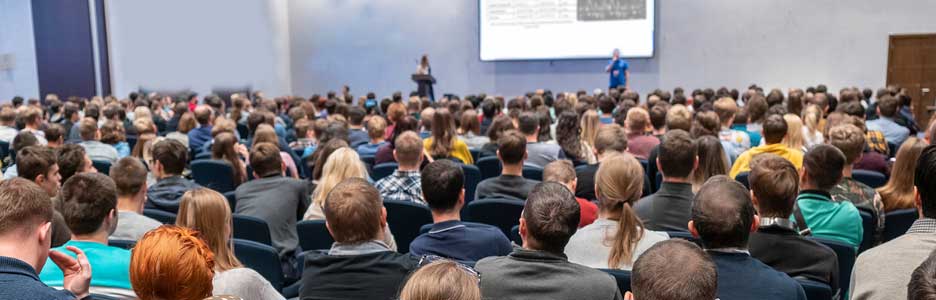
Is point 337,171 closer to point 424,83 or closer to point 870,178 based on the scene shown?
point 870,178

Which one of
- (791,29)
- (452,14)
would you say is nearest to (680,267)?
(791,29)

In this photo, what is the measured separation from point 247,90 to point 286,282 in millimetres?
12702

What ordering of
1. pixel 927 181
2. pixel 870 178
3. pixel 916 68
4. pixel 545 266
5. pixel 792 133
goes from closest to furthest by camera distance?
pixel 545 266, pixel 927 181, pixel 870 178, pixel 792 133, pixel 916 68

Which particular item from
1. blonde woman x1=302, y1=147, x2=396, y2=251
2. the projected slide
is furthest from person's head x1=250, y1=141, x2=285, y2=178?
the projected slide

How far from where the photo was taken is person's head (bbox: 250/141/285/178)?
4355 millimetres

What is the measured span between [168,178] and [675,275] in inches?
132

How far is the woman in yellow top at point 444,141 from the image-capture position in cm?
568

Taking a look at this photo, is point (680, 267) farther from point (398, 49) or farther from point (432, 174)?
point (398, 49)

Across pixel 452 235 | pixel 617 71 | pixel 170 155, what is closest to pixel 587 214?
pixel 452 235

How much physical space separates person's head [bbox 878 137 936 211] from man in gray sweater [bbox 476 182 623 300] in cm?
224

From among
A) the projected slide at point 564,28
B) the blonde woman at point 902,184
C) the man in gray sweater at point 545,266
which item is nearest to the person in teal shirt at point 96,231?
the man in gray sweater at point 545,266

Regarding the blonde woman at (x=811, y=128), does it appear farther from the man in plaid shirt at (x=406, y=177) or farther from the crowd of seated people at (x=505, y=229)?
the man in plaid shirt at (x=406, y=177)

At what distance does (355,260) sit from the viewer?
262 centimetres

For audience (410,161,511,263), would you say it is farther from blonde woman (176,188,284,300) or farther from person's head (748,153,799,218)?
person's head (748,153,799,218)
